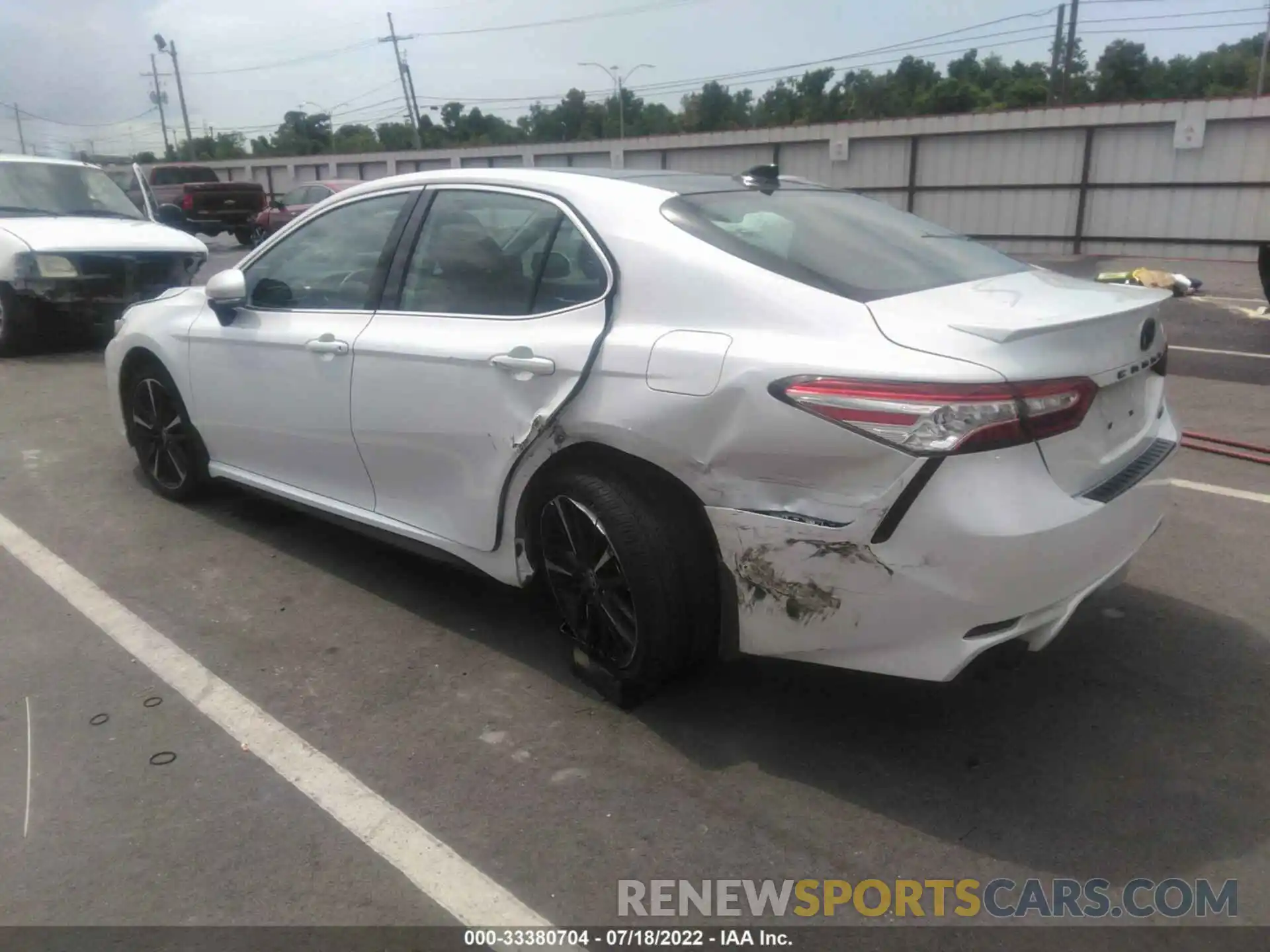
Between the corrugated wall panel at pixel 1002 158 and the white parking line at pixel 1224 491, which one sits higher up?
the corrugated wall panel at pixel 1002 158

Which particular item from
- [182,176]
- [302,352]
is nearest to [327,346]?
[302,352]

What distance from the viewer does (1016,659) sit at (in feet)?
9.55

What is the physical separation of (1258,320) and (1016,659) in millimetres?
10058

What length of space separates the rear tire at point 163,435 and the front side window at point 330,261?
0.90m

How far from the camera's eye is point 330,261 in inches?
168

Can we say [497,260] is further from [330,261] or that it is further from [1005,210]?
[1005,210]

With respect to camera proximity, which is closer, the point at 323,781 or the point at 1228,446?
the point at 323,781

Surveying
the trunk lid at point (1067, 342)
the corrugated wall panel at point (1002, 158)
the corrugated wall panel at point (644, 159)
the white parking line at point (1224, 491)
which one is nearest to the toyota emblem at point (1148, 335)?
the trunk lid at point (1067, 342)

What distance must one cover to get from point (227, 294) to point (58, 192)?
25.0ft

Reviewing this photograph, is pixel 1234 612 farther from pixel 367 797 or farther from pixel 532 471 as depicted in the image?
pixel 367 797

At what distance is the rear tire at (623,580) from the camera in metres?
2.99

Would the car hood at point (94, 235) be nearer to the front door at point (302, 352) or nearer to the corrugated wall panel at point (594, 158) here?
the front door at point (302, 352)

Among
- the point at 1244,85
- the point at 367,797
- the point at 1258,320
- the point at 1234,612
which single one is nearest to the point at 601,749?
the point at 367,797

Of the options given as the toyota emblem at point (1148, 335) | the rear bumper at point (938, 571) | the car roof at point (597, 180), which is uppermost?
the car roof at point (597, 180)
